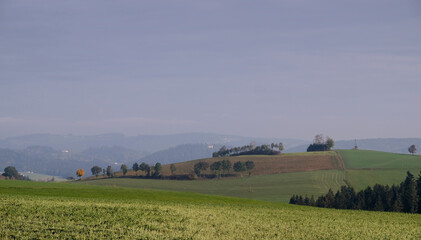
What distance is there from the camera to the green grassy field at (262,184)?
501 ft

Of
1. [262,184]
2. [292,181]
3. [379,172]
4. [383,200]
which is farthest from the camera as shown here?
[379,172]

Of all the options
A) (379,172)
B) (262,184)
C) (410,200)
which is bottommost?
(410,200)

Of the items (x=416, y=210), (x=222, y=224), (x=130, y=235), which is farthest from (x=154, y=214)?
(x=416, y=210)

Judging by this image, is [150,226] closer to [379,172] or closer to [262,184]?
[262,184]

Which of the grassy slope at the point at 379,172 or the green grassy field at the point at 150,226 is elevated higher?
the grassy slope at the point at 379,172

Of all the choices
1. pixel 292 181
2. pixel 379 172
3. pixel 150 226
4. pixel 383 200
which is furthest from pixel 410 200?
pixel 379 172

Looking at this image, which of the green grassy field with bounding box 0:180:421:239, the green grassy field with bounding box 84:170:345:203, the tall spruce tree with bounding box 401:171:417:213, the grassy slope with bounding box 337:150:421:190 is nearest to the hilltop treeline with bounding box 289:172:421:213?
the tall spruce tree with bounding box 401:171:417:213

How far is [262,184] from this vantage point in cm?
17262

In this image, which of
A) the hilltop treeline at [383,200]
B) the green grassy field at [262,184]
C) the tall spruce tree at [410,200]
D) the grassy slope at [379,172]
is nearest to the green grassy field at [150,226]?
Answer: the tall spruce tree at [410,200]

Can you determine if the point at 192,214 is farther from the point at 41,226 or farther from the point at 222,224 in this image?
the point at 41,226

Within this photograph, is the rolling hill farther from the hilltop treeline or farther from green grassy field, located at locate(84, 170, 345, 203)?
the hilltop treeline

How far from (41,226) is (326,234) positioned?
17.5m

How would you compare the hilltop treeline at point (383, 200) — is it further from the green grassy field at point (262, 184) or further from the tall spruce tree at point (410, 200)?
the green grassy field at point (262, 184)

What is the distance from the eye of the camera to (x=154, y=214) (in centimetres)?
3341
